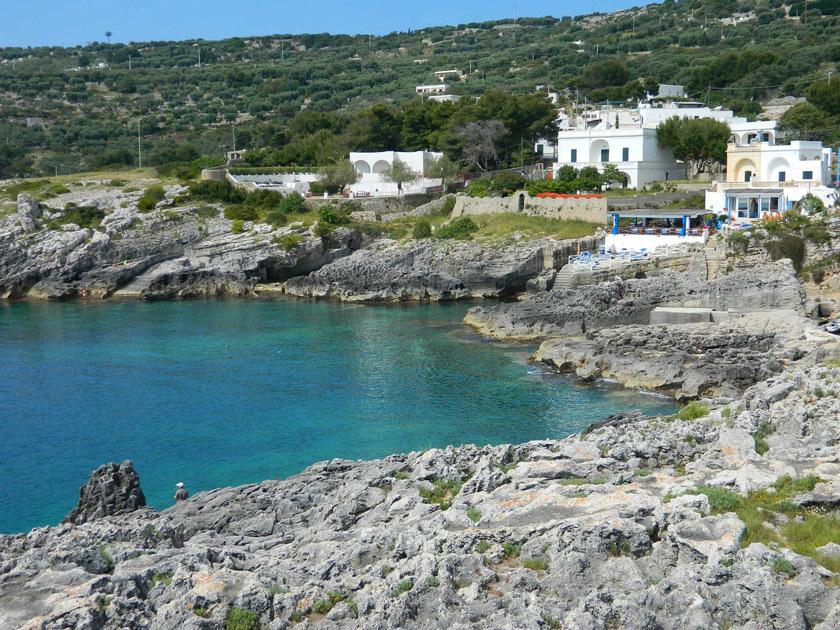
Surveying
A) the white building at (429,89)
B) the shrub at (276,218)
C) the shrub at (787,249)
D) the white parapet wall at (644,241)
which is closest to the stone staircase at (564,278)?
the white parapet wall at (644,241)

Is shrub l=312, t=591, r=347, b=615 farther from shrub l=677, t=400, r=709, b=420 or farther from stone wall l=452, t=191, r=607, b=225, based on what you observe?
stone wall l=452, t=191, r=607, b=225

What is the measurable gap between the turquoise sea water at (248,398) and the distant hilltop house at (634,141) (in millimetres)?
16326

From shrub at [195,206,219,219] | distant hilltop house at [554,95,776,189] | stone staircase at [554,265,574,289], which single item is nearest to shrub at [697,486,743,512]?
stone staircase at [554,265,574,289]

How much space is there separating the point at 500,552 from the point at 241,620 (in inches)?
130

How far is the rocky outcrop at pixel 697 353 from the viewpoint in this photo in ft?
93.2

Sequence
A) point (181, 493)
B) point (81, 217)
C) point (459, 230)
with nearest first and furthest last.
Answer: point (181, 493), point (459, 230), point (81, 217)

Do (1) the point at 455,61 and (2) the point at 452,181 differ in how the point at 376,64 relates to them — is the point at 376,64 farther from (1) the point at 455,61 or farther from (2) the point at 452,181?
(2) the point at 452,181

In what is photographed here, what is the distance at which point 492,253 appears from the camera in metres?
48.6

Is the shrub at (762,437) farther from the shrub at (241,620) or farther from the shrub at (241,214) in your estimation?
the shrub at (241,214)

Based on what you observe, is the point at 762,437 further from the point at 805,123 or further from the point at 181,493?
the point at 805,123

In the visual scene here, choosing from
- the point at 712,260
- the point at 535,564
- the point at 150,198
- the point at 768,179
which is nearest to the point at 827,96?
the point at 768,179

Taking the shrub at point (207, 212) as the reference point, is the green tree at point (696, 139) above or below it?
above

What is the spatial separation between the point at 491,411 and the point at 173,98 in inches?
3780

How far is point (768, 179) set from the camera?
4997 centimetres
